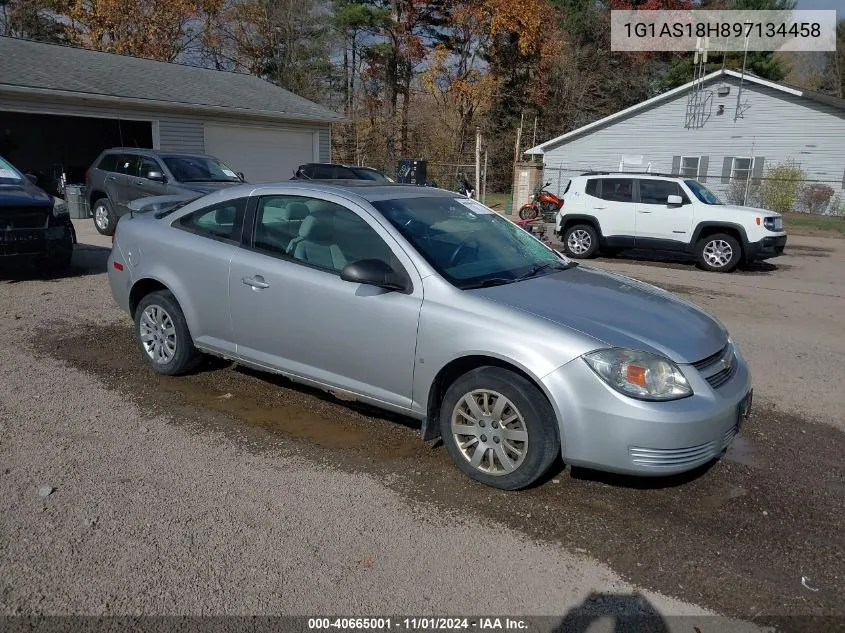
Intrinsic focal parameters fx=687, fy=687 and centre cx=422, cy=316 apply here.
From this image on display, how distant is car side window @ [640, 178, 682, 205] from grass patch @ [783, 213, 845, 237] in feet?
32.1

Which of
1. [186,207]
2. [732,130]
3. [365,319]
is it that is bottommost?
[365,319]

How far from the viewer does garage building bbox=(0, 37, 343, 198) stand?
18.0 m

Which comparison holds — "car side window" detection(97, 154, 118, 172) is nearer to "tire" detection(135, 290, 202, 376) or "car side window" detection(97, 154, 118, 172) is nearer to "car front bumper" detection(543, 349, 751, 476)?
"tire" detection(135, 290, 202, 376)

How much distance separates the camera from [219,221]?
5.04 metres

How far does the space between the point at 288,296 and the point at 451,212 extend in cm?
126

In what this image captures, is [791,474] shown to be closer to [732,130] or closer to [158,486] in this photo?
[158,486]

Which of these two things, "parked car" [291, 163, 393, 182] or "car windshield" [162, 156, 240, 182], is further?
"parked car" [291, 163, 393, 182]

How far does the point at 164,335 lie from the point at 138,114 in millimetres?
16444

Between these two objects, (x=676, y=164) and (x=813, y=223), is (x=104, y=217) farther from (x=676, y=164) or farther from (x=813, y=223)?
(x=676, y=164)

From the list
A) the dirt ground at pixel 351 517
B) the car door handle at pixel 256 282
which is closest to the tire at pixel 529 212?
the dirt ground at pixel 351 517

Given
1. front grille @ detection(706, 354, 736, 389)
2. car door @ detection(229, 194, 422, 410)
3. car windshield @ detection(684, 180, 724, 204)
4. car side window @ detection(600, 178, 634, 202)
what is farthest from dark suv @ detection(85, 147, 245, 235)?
front grille @ detection(706, 354, 736, 389)

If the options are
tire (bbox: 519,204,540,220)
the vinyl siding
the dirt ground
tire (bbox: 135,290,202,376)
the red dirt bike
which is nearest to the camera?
the dirt ground

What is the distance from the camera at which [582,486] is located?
3904mm

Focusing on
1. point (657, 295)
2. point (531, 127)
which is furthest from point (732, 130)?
point (657, 295)
